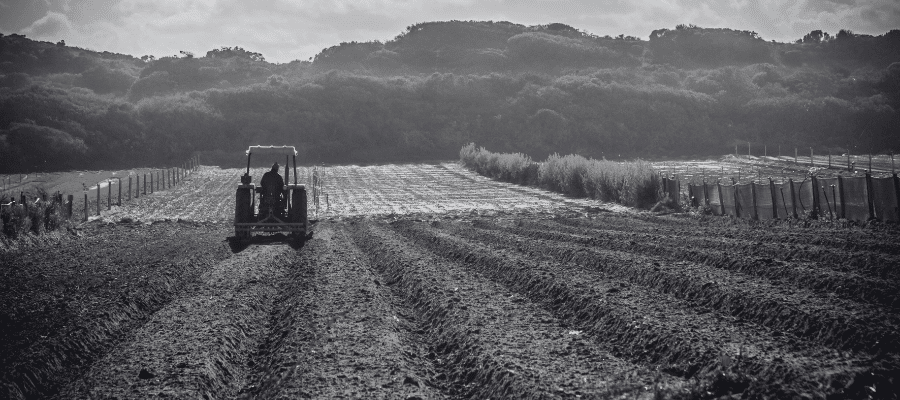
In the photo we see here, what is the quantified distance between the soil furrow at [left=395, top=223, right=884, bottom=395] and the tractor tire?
8.09 metres

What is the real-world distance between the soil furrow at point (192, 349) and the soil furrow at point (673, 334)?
3956mm

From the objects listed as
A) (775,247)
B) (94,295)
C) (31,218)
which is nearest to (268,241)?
(31,218)

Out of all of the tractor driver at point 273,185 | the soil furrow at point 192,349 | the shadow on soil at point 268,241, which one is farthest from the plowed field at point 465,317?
the tractor driver at point 273,185

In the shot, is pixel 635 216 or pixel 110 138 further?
pixel 110 138

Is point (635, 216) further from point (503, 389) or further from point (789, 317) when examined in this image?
point (503, 389)

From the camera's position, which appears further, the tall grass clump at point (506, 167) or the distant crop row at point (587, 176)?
the tall grass clump at point (506, 167)

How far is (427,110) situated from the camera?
88.8m

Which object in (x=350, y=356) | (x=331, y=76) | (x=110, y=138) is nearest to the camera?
(x=350, y=356)

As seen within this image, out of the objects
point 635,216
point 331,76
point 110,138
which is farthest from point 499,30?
point 635,216

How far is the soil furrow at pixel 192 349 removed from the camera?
7.25 m

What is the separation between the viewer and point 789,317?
9.08 m

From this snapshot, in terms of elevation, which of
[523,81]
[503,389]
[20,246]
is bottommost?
[503,389]

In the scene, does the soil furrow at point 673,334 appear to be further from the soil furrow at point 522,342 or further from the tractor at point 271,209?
the tractor at point 271,209

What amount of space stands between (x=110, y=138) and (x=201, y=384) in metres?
70.0
